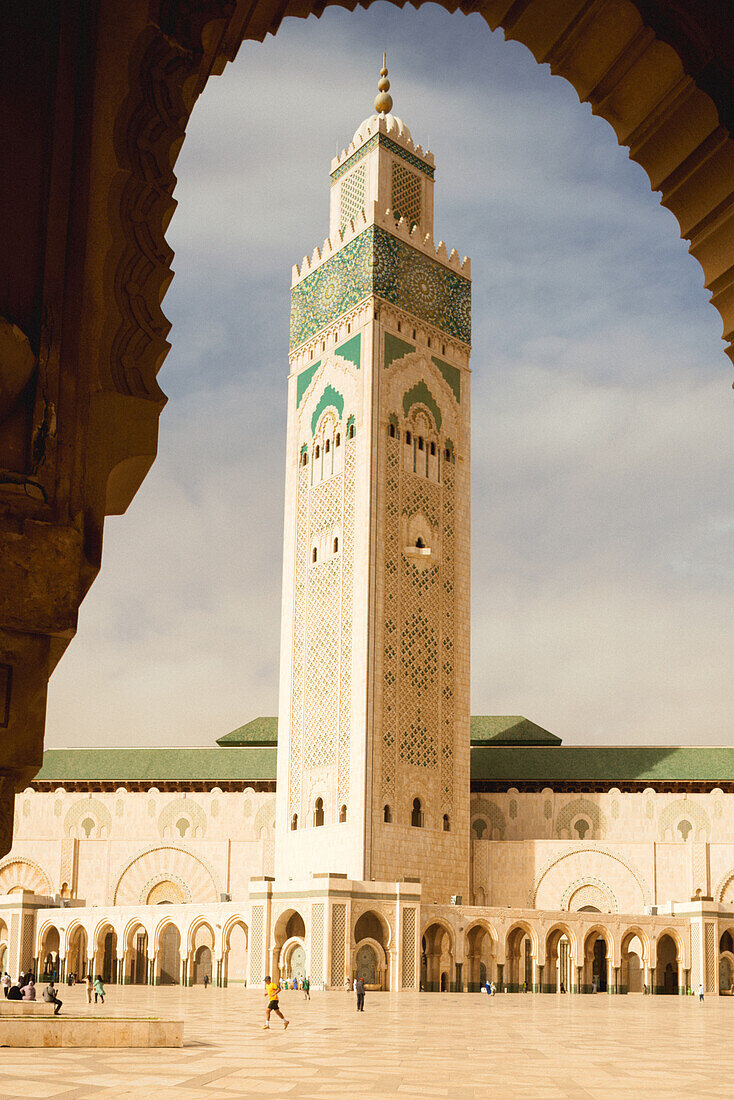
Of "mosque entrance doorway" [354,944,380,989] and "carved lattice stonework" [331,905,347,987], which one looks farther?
"mosque entrance doorway" [354,944,380,989]

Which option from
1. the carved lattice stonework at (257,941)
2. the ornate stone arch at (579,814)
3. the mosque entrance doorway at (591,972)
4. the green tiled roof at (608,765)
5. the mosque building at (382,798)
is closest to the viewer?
the carved lattice stonework at (257,941)

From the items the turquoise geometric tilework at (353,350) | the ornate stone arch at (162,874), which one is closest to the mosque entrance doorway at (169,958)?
the ornate stone arch at (162,874)

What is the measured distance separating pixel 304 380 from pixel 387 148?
541 cm

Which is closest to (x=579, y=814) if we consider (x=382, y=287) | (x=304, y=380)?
(x=304, y=380)

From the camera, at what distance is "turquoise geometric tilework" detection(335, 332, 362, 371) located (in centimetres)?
2588

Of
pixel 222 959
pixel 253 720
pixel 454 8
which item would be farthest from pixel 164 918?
pixel 454 8

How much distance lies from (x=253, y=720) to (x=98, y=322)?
109ft

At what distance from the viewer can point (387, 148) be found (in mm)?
27500

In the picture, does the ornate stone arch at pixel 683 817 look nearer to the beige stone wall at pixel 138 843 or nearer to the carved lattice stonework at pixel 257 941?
the beige stone wall at pixel 138 843

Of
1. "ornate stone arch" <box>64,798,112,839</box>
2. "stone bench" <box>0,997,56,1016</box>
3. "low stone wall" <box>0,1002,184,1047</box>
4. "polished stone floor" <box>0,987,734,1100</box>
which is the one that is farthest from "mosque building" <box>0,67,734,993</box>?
"low stone wall" <box>0,1002,184,1047</box>

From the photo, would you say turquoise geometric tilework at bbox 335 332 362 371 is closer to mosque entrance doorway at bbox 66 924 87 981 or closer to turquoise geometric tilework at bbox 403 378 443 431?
turquoise geometric tilework at bbox 403 378 443 431

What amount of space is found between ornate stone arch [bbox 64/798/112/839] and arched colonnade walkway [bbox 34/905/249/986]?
2.70 m

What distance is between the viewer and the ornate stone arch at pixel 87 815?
2936cm

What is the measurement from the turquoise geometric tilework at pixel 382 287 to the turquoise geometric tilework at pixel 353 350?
80cm
